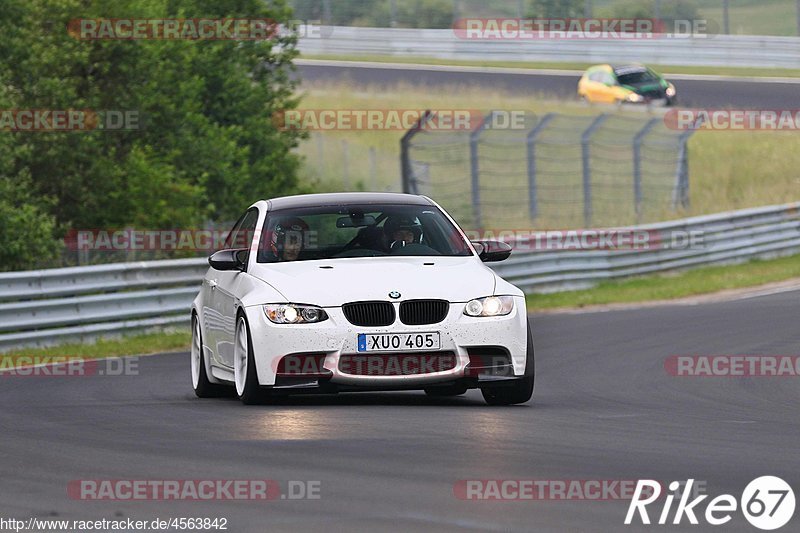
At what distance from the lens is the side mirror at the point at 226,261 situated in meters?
11.5

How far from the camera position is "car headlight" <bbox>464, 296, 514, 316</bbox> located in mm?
10609

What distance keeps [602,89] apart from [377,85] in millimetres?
7328

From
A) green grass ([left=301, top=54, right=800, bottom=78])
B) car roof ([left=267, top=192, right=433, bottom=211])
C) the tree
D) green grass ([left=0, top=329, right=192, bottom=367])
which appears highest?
car roof ([left=267, top=192, right=433, bottom=211])

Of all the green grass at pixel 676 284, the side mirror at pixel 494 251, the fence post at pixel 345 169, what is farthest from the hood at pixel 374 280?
the fence post at pixel 345 169

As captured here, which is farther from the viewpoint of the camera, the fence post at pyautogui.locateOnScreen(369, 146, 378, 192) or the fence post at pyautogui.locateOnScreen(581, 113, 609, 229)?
the fence post at pyautogui.locateOnScreen(369, 146, 378, 192)

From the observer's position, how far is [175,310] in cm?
1967

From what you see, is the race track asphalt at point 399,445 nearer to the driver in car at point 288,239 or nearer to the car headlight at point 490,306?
the car headlight at point 490,306

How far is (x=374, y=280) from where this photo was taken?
10.7 m

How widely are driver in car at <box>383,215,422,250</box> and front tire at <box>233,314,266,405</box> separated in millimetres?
1222

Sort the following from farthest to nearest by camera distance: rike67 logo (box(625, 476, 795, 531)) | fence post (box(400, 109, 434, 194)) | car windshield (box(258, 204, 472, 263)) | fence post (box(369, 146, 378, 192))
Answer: fence post (box(369, 146, 378, 192)), fence post (box(400, 109, 434, 194)), car windshield (box(258, 204, 472, 263)), rike67 logo (box(625, 476, 795, 531))

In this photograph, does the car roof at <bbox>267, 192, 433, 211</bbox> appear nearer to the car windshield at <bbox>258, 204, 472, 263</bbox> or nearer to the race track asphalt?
the car windshield at <bbox>258, 204, 472, 263</bbox>

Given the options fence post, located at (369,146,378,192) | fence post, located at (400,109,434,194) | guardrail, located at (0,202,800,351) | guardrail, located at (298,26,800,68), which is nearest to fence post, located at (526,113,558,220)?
fence post, located at (400,109,434,194)

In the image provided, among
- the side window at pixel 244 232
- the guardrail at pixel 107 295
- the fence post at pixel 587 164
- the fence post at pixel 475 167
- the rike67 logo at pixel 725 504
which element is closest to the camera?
the rike67 logo at pixel 725 504

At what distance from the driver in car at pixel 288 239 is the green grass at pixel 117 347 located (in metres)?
6.06
